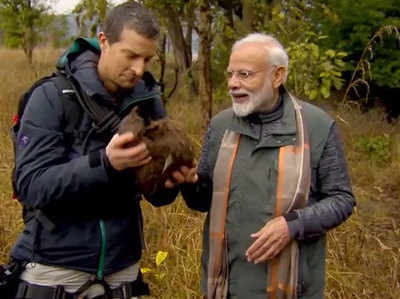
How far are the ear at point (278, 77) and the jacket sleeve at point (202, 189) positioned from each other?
40 cm

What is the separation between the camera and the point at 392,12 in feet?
31.6

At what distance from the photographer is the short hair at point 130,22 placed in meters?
2.09

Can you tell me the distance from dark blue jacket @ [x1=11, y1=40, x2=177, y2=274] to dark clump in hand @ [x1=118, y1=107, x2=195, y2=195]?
0.10m

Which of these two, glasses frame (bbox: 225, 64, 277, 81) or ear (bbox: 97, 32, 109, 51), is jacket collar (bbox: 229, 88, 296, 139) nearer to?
glasses frame (bbox: 225, 64, 277, 81)

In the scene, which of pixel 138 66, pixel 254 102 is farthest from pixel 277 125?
pixel 138 66

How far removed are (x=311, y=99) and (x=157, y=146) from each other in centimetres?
344

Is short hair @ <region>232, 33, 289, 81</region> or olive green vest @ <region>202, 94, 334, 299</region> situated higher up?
short hair @ <region>232, 33, 289, 81</region>

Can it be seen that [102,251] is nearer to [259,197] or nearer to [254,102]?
[259,197]

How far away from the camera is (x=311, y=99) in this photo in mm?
5109

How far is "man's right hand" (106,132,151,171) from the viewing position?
182 cm

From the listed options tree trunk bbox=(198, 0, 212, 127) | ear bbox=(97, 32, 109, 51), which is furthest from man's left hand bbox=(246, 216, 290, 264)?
tree trunk bbox=(198, 0, 212, 127)

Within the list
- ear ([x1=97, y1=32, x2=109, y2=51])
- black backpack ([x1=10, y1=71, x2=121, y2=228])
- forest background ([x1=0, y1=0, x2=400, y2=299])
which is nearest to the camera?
black backpack ([x1=10, y1=71, x2=121, y2=228])

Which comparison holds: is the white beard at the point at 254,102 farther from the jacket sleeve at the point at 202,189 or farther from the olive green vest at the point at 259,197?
the jacket sleeve at the point at 202,189

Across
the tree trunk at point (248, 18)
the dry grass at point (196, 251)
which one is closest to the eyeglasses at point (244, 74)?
the dry grass at point (196, 251)
